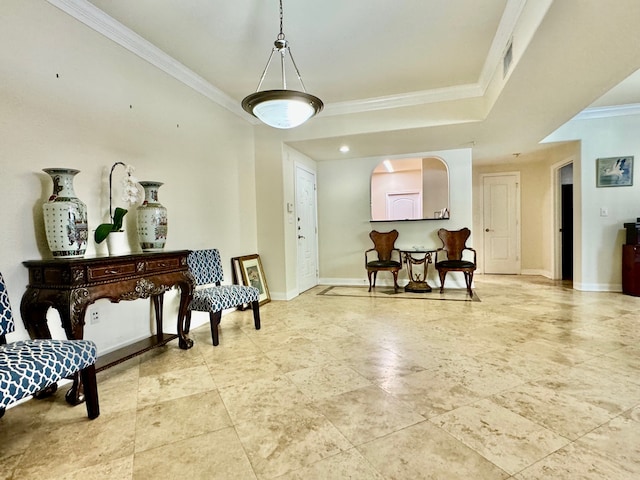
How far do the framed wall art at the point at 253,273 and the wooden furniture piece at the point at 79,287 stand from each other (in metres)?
1.66

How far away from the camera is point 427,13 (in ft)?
8.16

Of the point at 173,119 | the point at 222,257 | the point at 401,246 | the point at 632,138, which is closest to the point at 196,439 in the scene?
the point at 222,257

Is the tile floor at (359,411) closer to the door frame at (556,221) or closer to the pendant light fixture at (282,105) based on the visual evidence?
the pendant light fixture at (282,105)

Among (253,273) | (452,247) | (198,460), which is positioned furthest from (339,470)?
(452,247)

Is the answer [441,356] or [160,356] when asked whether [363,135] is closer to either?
[441,356]

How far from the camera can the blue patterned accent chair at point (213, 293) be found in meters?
2.77

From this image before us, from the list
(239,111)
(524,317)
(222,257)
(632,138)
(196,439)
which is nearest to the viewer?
(196,439)

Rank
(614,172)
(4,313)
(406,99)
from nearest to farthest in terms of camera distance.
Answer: (4,313) < (406,99) < (614,172)

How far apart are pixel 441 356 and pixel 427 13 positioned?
8.53 ft

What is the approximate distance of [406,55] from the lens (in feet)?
10.1

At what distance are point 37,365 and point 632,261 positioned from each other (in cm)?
605

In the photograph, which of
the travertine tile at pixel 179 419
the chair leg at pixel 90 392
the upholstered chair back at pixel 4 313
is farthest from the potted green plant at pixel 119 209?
the travertine tile at pixel 179 419

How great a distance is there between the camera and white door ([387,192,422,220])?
6.71m

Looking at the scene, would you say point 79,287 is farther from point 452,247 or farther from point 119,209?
point 452,247
